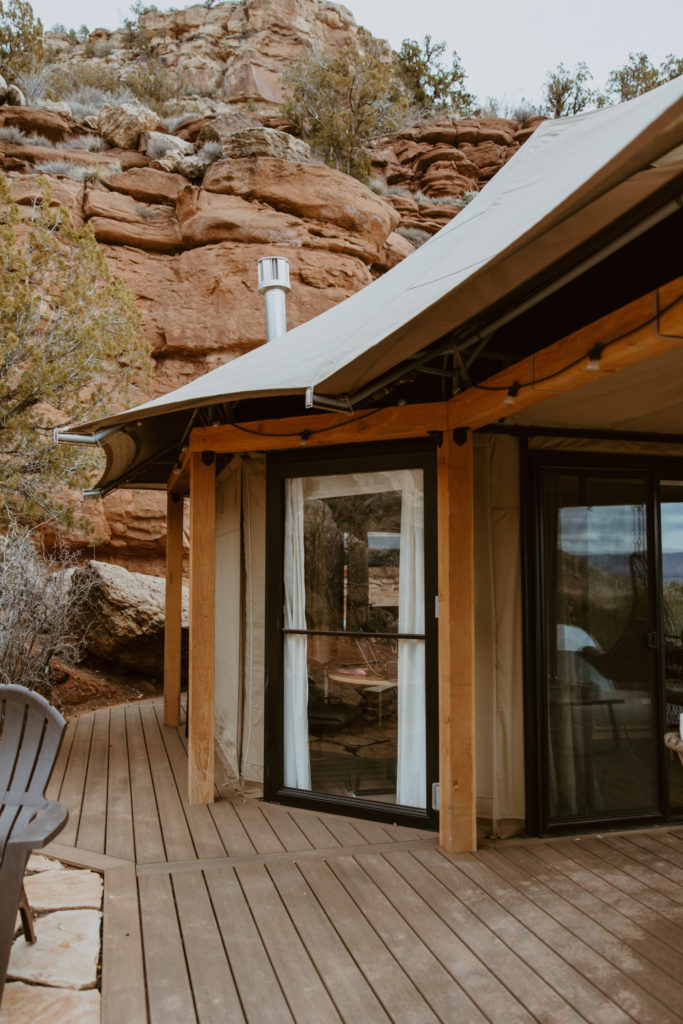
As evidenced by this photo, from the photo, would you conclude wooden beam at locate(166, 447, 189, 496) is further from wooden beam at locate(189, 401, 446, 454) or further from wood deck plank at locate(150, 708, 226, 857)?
wood deck plank at locate(150, 708, 226, 857)

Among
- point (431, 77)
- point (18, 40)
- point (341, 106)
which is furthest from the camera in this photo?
point (431, 77)

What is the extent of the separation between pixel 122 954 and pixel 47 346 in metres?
6.77

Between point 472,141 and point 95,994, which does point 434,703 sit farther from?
point 472,141

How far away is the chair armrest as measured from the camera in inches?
78.0

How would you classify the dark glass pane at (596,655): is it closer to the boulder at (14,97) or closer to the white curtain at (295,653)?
the white curtain at (295,653)

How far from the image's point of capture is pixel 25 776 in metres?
2.45

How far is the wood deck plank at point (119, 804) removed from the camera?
344 cm

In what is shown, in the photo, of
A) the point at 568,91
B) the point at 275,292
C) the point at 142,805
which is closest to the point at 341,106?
the point at 568,91

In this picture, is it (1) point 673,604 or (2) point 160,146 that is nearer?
(1) point 673,604

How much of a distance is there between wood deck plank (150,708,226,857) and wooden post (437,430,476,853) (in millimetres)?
1091

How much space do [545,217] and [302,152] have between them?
1148 centimetres

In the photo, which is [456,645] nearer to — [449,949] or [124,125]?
[449,949]

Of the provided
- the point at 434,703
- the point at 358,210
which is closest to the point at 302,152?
the point at 358,210

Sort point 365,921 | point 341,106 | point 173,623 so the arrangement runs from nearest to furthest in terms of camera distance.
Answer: point 365,921 → point 173,623 → point 341,106
